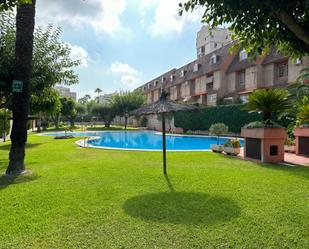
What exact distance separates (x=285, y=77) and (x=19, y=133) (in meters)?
29.6

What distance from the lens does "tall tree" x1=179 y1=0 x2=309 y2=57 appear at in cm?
340

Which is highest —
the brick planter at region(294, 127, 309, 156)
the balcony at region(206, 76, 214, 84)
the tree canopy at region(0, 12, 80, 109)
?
the balcony at region(206, 76, 214, 84)

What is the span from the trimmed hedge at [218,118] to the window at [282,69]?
6.69 metres

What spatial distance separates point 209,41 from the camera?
59.8 m

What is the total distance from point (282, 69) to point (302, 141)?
793 inches

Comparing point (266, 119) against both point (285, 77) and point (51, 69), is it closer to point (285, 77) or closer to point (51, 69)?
point (51, 69)

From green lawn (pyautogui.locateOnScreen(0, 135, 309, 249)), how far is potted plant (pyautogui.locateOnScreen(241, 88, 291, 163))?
9.73ft

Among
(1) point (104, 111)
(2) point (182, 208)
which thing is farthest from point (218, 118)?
(2) point (182, 208)

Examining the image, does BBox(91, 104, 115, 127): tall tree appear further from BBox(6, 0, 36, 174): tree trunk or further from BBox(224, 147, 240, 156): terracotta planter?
BBox(6, 0, 36, 174): tree trunk

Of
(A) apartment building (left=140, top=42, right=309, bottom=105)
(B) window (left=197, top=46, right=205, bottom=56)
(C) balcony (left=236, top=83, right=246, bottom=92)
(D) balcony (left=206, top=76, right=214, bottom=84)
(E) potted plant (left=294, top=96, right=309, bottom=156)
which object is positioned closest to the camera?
(E) potted plant (left=294, top=96, right=309, bottom=156)

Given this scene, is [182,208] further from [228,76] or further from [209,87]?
[209,87]

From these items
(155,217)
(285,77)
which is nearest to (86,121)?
(285,77)

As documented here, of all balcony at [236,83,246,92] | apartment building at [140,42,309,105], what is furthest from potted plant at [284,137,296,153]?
balcony at [236,83,246,92]

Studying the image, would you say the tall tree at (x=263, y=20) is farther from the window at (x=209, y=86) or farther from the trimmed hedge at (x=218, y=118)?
the window at (x=209, y=86)
